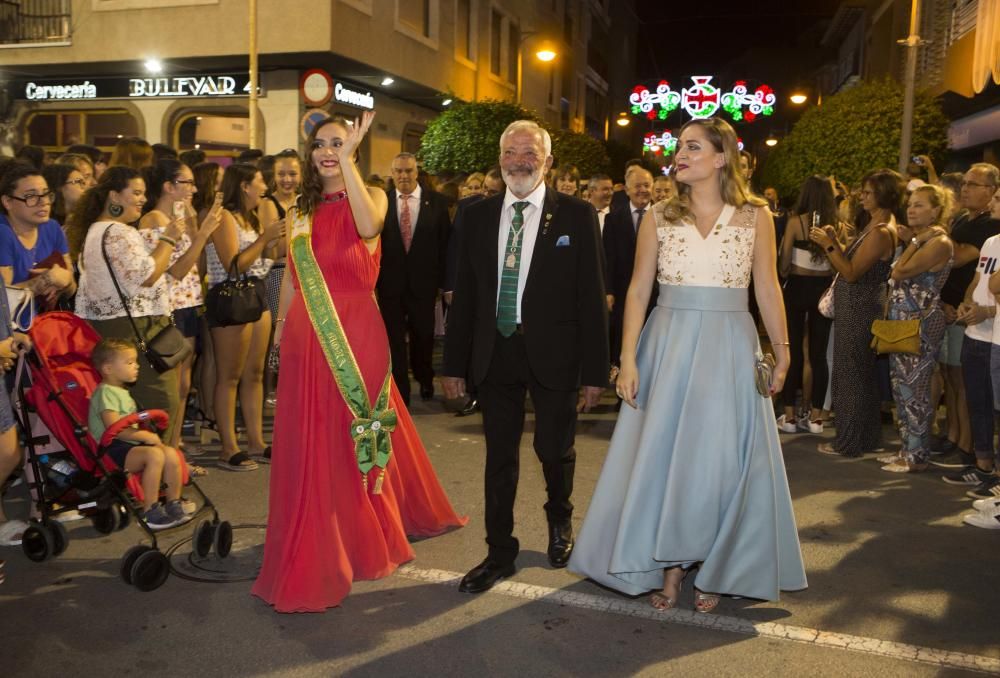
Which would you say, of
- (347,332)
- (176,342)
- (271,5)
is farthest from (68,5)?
(347,332)

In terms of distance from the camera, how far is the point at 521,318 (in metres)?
4.72

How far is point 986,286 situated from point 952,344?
4.60ft

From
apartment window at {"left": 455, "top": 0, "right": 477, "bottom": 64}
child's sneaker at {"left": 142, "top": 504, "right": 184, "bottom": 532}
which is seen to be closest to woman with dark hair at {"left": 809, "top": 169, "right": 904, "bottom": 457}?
child's sneaker at {"left": 142, "top": 504, "right": 184, "bottom": 532}

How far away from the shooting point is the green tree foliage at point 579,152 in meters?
25.3

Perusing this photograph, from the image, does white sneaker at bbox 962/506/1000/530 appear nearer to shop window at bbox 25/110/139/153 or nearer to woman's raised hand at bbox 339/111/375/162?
woman's raised hand at bbox 339/111/375/162

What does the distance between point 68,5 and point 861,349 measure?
66.9 ft

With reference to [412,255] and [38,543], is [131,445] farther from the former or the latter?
[412,255]

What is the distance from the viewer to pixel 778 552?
4445mm

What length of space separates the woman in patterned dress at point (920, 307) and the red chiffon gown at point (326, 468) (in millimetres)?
4302

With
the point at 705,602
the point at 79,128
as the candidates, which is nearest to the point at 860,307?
the point at 705,602

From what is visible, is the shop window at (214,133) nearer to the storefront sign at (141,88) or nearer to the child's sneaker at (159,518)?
the storefront sign at (141,88)

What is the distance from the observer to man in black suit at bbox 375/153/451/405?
9180 mm

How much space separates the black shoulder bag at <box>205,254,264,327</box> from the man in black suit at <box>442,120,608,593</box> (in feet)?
8.38

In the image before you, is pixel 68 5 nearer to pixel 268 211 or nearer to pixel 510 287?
pixel 268 211
